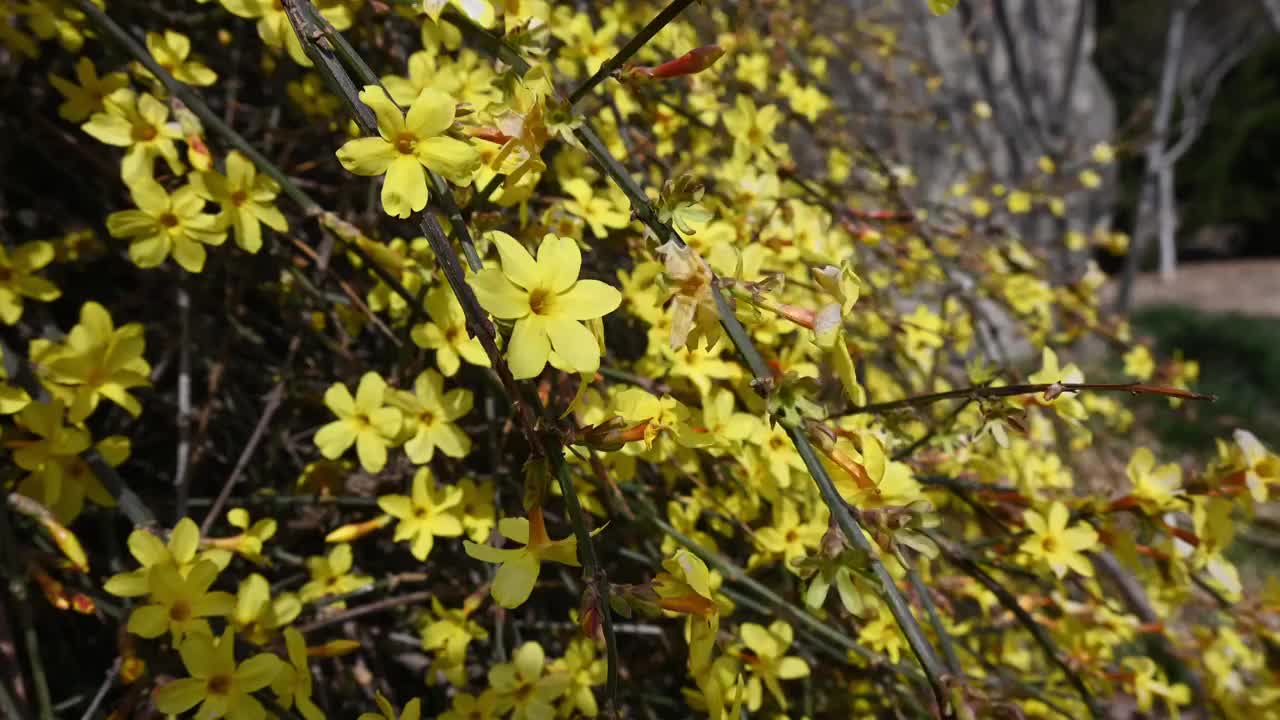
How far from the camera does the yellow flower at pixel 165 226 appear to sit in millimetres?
917

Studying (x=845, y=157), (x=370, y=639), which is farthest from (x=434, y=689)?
(x=845, y=157)

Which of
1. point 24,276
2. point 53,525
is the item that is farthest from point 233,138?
point 53,525

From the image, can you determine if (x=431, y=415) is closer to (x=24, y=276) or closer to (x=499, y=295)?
(x=499, y=295)

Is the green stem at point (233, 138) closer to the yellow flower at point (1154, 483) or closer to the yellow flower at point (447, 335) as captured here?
the yellow flower at point (447, 335)

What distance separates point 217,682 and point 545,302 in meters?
0.49

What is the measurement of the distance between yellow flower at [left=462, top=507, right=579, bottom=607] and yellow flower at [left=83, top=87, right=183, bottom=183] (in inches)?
23.8

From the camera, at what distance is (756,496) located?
42.9 inches

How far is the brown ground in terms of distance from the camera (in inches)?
374

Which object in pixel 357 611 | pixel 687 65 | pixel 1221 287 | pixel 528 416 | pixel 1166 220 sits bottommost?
pixel 1221 287

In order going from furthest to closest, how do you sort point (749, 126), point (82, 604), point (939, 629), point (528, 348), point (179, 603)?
1. point (749, 126)
2. point (82, 604)
3. point (179, 603)
4. point (939, 629)
5. point (528, 348)

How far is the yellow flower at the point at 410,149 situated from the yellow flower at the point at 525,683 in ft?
1.62

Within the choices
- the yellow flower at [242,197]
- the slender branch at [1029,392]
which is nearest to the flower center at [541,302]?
the slender branch at [1029,392]

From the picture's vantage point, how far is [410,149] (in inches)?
26.5

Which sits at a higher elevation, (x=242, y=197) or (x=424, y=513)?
(x=242, y=197)
